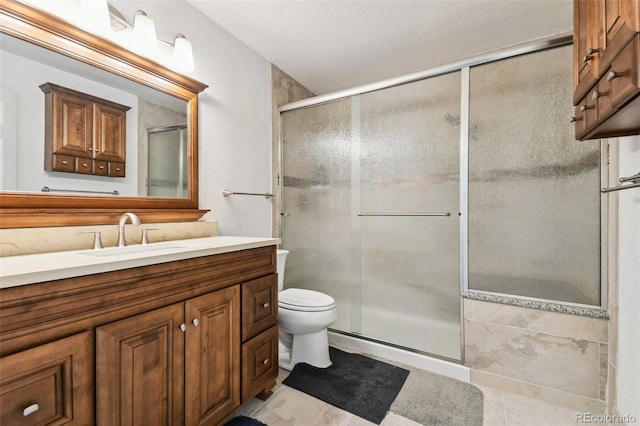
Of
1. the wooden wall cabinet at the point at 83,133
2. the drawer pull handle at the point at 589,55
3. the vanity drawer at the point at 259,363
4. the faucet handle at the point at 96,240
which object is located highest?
the drawer pull handle at the point at 589,55

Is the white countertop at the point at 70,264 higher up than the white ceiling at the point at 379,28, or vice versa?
the white ceiling at the point at 379,28

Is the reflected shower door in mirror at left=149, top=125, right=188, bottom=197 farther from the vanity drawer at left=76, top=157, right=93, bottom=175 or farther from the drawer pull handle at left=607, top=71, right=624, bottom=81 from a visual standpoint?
the drawer pull handle at left=607, top=71, right=624, bottom=81

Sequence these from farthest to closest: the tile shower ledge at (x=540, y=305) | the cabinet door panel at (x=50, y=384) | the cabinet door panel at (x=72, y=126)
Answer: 1. the tile shower ledge at (x=540, y=305)
2. the cabinet door panel at (x=72, y=126)
3. the cabinet door panel at (x=50, y=384)

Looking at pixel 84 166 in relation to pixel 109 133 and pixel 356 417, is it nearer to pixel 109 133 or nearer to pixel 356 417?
pixel 109 133

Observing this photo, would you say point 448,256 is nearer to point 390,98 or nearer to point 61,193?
point 390,98

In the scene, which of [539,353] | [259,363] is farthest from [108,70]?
[539,353]

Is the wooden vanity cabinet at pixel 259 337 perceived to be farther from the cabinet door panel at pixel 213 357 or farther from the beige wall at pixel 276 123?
the beige wall at pixel 276 123

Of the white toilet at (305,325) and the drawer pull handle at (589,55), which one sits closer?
the drawer pull handle at (589,55)

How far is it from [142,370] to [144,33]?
1538 millimetres

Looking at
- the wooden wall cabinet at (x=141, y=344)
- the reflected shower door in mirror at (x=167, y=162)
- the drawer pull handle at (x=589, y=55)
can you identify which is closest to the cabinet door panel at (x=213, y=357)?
the wooden wall cabinet at (x=141, y=344)

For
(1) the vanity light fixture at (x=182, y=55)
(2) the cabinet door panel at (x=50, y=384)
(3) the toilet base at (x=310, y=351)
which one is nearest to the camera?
(2) the cabinet door panel at (x=50, y=384)

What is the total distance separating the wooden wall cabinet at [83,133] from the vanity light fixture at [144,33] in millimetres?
325

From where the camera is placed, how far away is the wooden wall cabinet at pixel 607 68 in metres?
0.70

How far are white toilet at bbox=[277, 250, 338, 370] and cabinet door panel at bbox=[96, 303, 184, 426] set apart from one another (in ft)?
2.71
